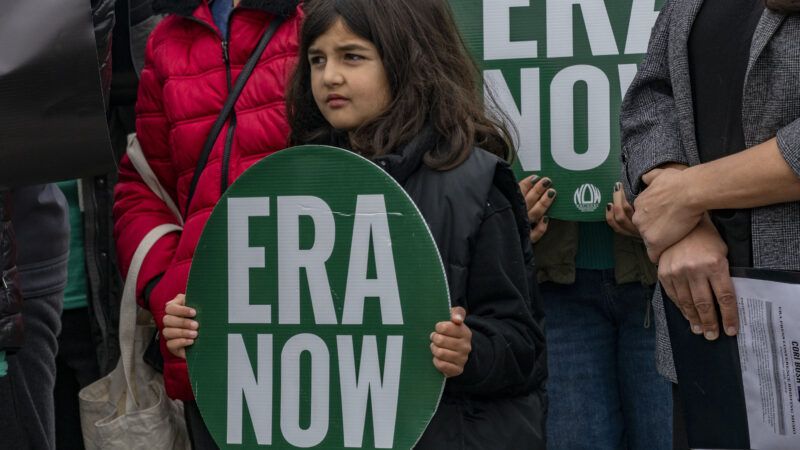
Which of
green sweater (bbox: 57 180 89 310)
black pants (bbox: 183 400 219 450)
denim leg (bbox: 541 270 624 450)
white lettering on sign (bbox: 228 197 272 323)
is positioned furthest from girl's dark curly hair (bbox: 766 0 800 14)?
green sweater (bbox: 57 180 89 310)

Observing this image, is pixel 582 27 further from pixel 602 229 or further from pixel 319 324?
pixel 319 324

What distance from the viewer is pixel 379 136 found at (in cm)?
257

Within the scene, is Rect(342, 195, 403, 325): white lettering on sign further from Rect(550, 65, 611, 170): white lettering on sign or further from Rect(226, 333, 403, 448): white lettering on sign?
Rect(550, 65, 611, 170): white lettering on sign

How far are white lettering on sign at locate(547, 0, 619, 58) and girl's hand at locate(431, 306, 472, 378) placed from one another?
3.87 feet

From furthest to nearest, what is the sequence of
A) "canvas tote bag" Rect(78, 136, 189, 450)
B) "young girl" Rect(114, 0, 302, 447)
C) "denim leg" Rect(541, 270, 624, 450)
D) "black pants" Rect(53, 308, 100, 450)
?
"black pants" Rect(53, 308, 100, 450), "denim leg" Rect(541, 270, 624, 450), "canvas tote bag" Rect(78, 136, 189, 450), "young girl" Rect(114, 0, 302, 447)

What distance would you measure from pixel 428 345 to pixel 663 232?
0.46 m

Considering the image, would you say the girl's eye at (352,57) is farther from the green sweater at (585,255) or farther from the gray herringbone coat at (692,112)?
the green sweater at (585,255)

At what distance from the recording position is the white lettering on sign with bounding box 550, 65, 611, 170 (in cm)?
320

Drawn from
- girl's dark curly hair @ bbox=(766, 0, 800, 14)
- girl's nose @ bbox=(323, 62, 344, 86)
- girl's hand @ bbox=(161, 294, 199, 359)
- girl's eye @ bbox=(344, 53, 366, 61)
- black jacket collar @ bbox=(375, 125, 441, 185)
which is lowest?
girl's hand @ bbox=(161, 294, 199, 359)

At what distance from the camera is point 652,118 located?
2.43 m

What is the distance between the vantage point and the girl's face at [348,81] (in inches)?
104

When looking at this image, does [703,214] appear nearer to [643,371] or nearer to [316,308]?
[316,308]

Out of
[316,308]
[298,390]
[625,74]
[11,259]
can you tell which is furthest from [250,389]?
[625,74]

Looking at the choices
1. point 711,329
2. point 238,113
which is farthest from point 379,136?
point 711,329
